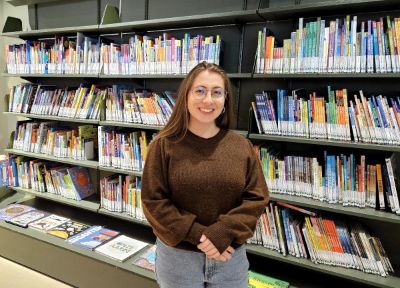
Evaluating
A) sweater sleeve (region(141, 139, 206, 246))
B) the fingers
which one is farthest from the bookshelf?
sweater sleeve (region(141, 139, 206, 246))

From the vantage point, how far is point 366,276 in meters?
1.69

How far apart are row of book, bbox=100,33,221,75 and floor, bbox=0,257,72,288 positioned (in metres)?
1.73

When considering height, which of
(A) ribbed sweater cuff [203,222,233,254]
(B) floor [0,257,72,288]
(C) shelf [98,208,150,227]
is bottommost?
(B) floor [0,257,72,288]

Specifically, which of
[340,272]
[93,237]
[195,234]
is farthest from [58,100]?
[340,272]

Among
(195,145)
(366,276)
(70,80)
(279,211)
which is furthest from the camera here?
(70,80)

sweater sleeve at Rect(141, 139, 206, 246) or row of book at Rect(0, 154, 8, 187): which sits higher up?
sweater sleeve at Rect(141, 139, 206, 246)

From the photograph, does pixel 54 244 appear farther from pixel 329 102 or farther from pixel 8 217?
pixel 329 102

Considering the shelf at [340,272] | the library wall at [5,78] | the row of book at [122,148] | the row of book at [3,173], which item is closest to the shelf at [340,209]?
the shelf at [340,272]

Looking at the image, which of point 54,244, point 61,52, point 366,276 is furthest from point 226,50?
point 54,244

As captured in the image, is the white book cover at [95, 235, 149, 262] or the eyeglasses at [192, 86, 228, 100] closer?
the eyeglasses at [192, 86, 228, 100]

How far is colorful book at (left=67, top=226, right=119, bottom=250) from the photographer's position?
2.36 metres

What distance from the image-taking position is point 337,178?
5.76 feet

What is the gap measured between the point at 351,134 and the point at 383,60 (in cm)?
42

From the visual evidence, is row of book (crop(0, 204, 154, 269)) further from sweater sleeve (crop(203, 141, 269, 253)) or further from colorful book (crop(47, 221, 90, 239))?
sweater sleeve (crop(203, 141, 269, 253))
